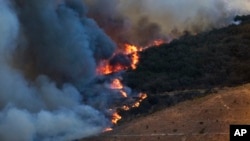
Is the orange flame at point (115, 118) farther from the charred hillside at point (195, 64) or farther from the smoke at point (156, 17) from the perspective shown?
the smoke at point (156, 17)

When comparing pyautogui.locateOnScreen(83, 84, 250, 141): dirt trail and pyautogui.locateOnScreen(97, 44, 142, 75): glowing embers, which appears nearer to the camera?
pyautogui.locateOnScreen(83, 84, 250, 141): dirt trail

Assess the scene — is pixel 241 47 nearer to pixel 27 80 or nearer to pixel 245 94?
pixel 245 94

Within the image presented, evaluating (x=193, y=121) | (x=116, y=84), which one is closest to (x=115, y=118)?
(x=193, y=121)

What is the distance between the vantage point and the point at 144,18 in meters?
60.1

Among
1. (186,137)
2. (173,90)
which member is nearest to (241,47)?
(173,90)

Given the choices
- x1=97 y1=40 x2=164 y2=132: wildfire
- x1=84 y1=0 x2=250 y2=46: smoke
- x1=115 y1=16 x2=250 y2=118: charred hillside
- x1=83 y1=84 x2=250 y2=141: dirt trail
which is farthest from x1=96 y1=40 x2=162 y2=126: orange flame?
x1=83 y1=84 x2=250 y2=141: dirt trail

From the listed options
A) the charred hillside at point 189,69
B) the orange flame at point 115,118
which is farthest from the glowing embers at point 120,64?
the orange flame at point 115,118

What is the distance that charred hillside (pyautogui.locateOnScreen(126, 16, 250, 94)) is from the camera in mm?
44188

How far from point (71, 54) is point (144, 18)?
1827cm

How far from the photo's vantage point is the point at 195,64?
4753 centimetres

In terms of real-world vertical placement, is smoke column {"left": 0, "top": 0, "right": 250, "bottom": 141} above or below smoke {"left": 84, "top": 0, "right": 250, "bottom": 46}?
below

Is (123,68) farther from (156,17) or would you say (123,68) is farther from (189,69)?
(156,17)

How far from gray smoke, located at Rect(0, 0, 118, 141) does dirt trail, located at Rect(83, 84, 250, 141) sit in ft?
9.35

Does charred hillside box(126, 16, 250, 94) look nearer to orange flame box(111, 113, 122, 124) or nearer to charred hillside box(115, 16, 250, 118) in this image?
charred hillside box(115, 16, 250, 118)
